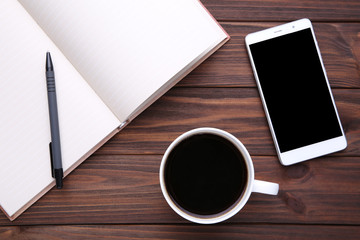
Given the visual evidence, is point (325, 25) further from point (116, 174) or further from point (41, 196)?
point (41, 196)

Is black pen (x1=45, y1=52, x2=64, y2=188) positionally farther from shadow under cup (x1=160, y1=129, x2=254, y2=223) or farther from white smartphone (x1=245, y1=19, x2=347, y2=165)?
white smartphone (x1=245, y1=19, x2=347, y2=165)

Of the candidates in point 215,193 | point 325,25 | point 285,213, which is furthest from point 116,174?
Result: point 325,25

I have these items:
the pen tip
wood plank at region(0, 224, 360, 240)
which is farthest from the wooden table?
the pen tip

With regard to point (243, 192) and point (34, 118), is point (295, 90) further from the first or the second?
point (34, 118)

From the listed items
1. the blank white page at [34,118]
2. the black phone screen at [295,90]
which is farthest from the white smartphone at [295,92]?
the blank white page at [34,118]

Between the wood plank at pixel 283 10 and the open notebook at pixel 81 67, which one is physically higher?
the open notebook at pixel 81 67

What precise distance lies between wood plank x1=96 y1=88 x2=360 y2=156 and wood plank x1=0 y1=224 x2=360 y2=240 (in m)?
0.14

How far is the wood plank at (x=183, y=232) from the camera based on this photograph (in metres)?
0.59

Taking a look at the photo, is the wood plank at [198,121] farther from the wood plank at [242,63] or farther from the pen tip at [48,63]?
the pen tip at [48,63]

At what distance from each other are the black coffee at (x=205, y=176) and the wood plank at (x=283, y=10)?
0.79 ft

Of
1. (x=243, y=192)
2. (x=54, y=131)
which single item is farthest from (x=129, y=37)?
(x=243, y=192)

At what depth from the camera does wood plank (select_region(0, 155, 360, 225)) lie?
593 mm

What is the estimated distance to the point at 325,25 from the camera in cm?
61

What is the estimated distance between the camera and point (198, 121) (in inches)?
23.6
